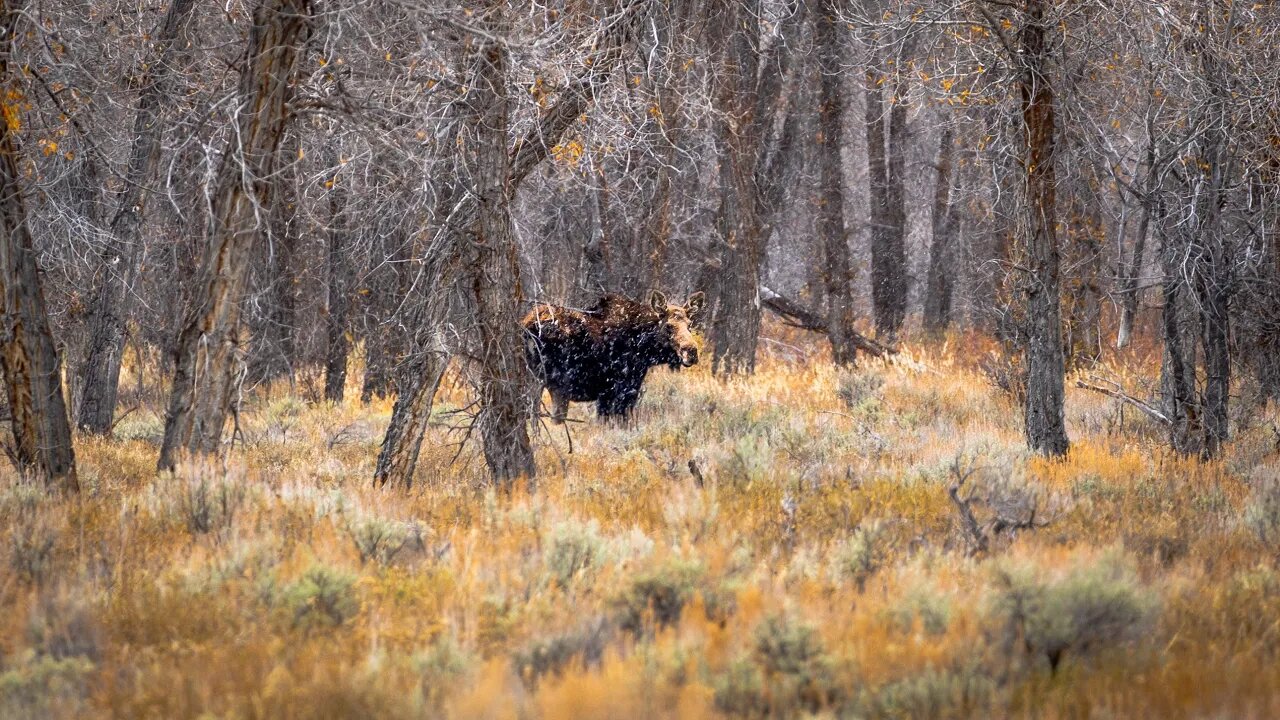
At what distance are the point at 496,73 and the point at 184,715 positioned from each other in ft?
17.8

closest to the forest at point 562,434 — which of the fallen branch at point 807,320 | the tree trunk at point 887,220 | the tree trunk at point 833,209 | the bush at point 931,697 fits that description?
the bush at point 931,697

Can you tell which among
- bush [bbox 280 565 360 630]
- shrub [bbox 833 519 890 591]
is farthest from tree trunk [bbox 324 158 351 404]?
bush [bbox 280 565 360 630]

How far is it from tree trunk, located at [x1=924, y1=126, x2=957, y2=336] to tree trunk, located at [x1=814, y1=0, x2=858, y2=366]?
14.7 ft

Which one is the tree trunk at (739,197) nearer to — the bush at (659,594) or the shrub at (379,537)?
the shrub at (379,537)

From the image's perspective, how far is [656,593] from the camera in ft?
16.9

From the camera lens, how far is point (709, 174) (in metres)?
24.9

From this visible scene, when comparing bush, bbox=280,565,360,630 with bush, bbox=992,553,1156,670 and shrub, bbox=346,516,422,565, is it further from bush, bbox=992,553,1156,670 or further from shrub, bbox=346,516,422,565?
bush, bbox=992,553,1156,670

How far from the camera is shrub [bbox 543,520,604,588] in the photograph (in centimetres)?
565

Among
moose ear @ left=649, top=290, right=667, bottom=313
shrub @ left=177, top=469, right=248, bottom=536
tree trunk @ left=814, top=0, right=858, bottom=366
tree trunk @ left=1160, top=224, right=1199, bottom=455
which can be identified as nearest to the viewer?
shrub @ left=177, top=469, right=248, bottom=536

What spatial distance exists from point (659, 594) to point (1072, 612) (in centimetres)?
176

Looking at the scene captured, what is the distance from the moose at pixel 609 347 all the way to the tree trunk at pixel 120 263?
13.9 ft

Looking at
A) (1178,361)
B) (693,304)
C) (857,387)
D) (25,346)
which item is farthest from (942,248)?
(25,346)

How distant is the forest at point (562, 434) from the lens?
4.40 metres

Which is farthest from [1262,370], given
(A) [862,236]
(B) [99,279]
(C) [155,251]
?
(A) [862,236]
